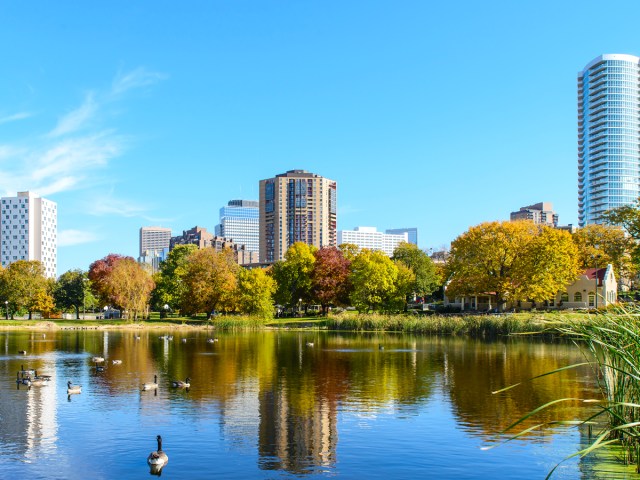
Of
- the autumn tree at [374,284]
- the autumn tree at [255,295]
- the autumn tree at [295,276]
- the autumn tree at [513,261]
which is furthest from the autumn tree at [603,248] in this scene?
the autumn tree at [255,295]

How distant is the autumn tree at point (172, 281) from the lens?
110m

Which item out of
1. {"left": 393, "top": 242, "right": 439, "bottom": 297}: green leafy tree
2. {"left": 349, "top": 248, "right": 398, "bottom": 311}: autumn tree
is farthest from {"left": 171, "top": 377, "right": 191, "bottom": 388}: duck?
{"left": 393, "top": 242, "right": 439, "bottom": 297}: green leafy tree

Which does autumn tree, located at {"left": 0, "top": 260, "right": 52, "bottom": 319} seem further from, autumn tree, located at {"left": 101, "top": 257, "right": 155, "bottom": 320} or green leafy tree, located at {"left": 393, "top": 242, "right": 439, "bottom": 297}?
green leafy tree, located at {"left": 393, "top": 242, "right": 439, "bottom": 297}

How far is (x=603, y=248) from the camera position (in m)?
104

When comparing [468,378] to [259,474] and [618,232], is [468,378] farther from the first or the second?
[618,232]

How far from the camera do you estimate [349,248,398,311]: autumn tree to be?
310 feet

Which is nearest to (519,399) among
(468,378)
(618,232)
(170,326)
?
(468,378)

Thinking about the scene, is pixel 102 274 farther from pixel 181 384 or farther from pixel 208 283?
pixel 181 384

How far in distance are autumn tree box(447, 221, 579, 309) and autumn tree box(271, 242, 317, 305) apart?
2846 centimetres

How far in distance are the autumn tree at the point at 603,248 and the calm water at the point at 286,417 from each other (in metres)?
60.7

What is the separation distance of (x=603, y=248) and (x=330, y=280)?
149 ft

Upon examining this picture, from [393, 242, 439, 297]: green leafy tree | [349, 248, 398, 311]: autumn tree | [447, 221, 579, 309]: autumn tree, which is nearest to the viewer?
[447, 221, 579, 309]: autumn tree

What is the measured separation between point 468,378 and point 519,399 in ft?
23.7

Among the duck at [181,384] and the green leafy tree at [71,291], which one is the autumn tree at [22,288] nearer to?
the green leafy tree at [71,291]
